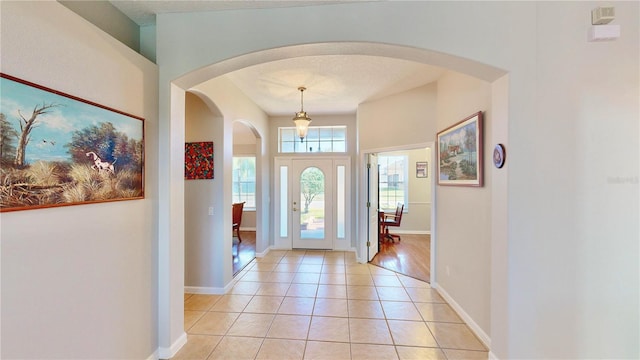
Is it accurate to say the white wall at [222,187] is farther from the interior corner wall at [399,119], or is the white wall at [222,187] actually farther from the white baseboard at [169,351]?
the interior corner wall at [399,119]

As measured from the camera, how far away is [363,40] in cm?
198

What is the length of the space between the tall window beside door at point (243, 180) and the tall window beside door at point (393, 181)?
150 inches

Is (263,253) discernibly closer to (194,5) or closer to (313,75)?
(313,75)

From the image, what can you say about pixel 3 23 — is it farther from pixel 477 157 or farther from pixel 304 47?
pixel 477 157

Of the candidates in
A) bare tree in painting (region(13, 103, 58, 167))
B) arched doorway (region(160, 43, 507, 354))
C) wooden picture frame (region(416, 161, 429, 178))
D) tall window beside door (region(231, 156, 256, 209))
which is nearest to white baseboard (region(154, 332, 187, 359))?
arched doorway (region(160, 43, 507, 354))

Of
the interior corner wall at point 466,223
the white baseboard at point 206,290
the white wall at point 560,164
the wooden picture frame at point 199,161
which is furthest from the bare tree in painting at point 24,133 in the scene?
the interior corner wall at point 466,223

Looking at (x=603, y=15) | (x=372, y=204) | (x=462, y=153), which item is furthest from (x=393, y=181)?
(x=603, y=15)

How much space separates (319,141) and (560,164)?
13.5 feet

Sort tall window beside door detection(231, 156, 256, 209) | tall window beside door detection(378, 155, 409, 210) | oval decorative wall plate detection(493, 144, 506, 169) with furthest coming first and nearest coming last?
tall window beside door detection(231, 156, 256, 209)
tall window beside door detection(378, 155, 409, 210)
oval decorative wall plate detection(493, 144, 506, 169)

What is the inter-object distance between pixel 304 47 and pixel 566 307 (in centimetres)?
Result: 273

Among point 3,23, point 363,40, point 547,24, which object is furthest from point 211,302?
point 547,24

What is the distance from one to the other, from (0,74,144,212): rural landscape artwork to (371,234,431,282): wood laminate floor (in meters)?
3.86

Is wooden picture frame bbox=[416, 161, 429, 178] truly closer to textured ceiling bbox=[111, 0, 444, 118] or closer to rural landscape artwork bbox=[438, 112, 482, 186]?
textured ceiling bbox=[111, 0, 444, 118]

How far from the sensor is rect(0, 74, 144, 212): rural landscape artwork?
123 centimetres
